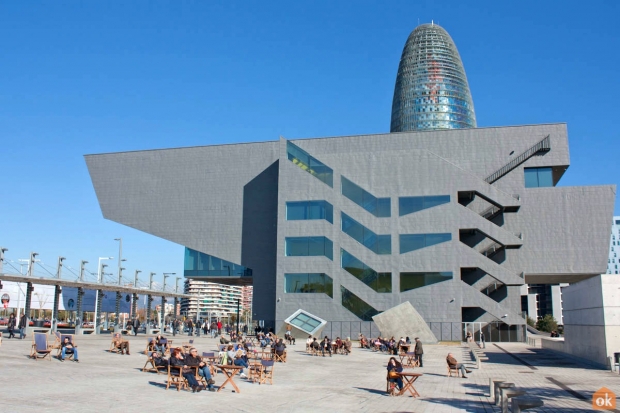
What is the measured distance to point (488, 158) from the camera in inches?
2330

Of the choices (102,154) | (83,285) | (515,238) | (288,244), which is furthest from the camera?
(102,154)

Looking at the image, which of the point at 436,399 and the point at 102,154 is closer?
the point at 436,399

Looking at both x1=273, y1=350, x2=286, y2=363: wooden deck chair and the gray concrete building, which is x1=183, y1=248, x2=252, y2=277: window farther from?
x1=273, y1=350, x2=286, y2=363: wooden deck chair

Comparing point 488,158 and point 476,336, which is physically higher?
point 488,158

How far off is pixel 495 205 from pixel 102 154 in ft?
149

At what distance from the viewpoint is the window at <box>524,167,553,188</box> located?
58.8 metres

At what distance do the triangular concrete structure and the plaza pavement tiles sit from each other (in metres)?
18.1

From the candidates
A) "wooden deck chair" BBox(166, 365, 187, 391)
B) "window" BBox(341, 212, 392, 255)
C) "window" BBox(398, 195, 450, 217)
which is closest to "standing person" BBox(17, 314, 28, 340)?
"wooden deck chair" BBox(166, 365, 187, 391)

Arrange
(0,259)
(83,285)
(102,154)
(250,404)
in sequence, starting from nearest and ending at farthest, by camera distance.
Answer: (250,404) → (0,259) → (83,285) → (102,154)

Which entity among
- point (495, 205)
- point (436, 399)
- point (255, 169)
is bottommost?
point (436, 399)

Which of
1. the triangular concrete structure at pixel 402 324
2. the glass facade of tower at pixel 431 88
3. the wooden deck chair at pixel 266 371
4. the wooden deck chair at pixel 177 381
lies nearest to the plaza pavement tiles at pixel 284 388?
the wooden deck chair at pixel 177 381

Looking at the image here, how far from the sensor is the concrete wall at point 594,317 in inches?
1089

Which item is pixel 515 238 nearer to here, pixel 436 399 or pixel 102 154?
pixel 436 399

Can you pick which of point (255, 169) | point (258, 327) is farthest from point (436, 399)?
point (255, 169)
